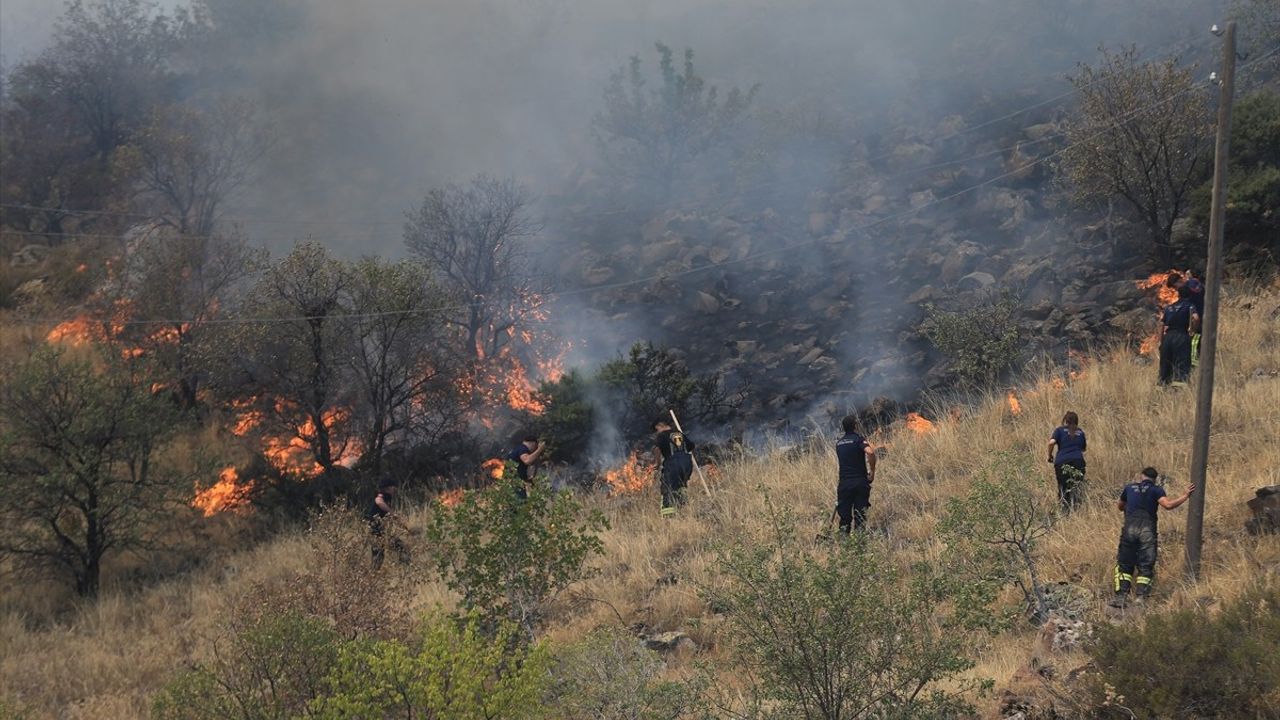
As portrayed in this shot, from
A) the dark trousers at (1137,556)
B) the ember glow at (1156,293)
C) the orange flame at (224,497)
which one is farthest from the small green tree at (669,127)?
the dark trousers at (1137,556)

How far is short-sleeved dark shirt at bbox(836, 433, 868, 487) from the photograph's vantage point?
9.64 metres

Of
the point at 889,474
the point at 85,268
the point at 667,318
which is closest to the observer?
the point at 889,474

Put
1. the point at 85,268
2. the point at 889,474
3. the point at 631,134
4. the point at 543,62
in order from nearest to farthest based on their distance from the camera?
the point at 889,474
the point at 85,268
the point at 631,134
the point at 543,62

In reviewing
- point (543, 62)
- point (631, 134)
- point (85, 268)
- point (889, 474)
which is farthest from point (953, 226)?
point (543, 62)

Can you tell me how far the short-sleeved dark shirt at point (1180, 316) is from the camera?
1164 cm

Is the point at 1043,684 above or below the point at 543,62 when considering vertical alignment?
below

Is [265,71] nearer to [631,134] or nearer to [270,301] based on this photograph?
[631,134]

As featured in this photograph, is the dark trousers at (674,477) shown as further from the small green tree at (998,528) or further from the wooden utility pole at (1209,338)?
the wooden utility pole at (1209,338)

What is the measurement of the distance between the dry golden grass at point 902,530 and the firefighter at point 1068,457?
0.23m

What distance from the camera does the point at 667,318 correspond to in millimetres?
24594

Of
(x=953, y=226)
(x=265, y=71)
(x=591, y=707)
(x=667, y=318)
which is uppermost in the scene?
(x=265, y=71)

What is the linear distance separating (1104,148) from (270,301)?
15.8 meters

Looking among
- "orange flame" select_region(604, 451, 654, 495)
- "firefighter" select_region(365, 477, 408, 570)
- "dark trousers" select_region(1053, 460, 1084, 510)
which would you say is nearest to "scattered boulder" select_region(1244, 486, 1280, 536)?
"dark trousers" select_region(1053, 460, 1084, 510)

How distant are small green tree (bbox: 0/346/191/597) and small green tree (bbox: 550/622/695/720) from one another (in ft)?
37.2
